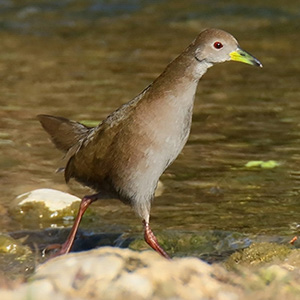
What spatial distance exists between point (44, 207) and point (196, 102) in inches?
163

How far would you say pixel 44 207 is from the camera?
8328 millimetres

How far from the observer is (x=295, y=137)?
10484 mm

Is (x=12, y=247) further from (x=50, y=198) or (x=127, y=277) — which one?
(x=127, y=277)

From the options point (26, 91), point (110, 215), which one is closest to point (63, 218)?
point (110, 215)

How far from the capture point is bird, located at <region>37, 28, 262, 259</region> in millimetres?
6773

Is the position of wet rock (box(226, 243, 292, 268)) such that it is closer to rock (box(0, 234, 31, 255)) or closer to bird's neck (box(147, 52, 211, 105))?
bird's neck (box(147, 52, 211, 105))

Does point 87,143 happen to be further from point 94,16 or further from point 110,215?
point 94,16

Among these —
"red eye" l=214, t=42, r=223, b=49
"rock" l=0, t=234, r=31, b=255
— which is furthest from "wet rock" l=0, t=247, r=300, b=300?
"rock" l=0, t=234, r=31, b=255

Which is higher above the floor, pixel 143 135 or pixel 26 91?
pixel 143 135

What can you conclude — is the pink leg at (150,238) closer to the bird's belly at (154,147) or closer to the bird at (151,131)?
the bird at (151,131)

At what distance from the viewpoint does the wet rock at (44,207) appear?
327 inches

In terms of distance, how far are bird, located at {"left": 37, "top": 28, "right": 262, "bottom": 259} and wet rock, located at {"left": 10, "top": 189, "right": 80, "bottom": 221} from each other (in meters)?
1.21

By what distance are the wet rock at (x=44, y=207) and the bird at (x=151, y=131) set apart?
121cm

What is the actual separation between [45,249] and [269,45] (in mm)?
8767
